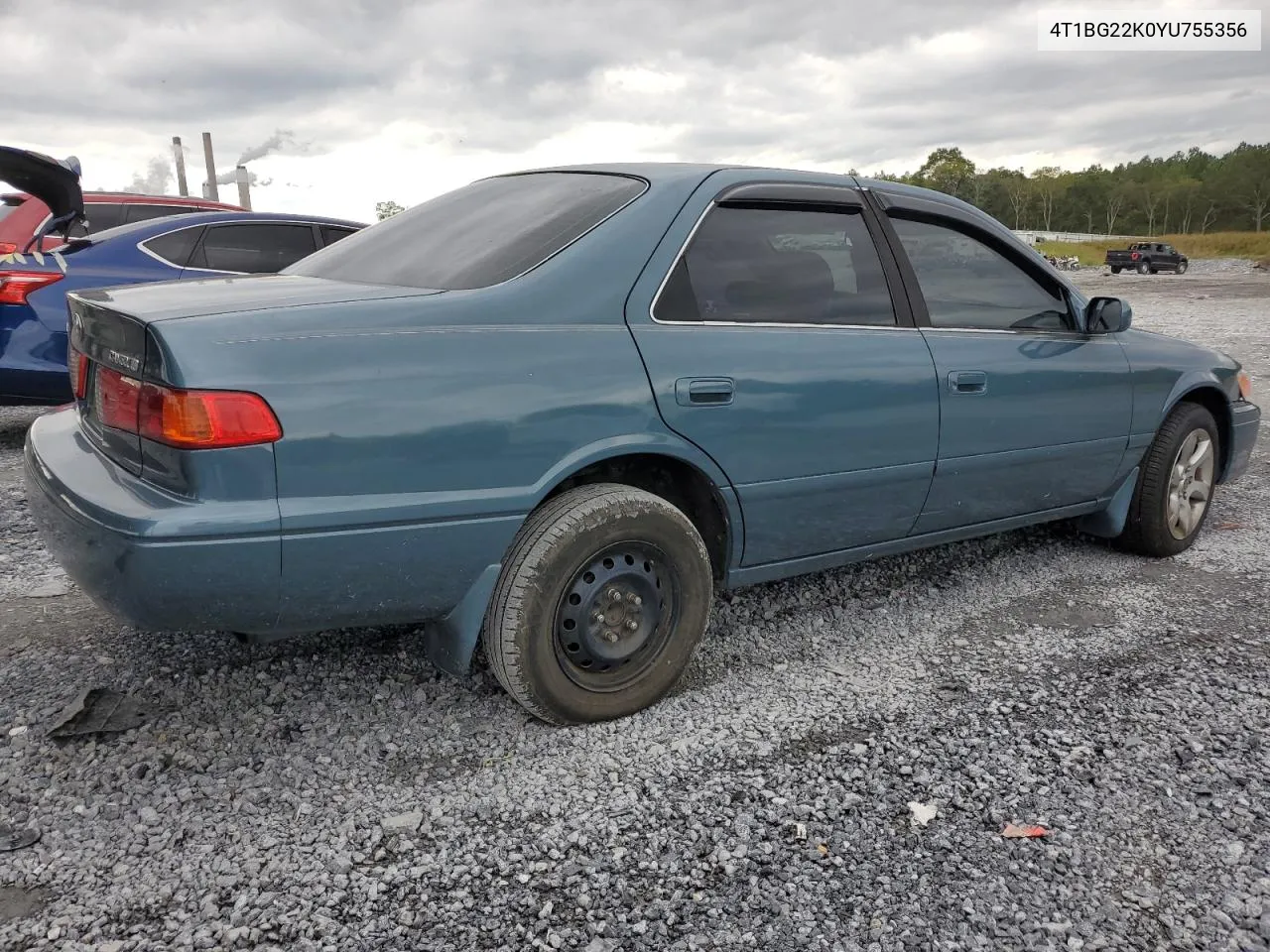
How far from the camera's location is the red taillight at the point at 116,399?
2.34 meters

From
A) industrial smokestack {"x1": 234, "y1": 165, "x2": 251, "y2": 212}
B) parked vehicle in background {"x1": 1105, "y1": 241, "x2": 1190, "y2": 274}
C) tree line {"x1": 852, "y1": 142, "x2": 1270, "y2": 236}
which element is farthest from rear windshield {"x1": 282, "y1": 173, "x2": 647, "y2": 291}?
tree line {"x1": 852, "y1": 142, "x2": 1270, "y2": 236}

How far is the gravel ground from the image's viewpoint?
79.1 inches

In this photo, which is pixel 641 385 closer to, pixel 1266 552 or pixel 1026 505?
pixel 1026 505

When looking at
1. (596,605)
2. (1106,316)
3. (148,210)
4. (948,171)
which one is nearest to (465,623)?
(596,605)

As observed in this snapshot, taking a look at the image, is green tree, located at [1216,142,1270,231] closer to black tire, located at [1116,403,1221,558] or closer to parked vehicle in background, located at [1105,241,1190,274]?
parked vehicle in background, located at [1105,241,1190,274]

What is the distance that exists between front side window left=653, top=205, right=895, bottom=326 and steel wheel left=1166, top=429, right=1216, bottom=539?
6.15ft

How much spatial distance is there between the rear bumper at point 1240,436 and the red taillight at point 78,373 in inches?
179

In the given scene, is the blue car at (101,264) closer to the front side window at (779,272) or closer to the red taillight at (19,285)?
the red taillight at (19,285)

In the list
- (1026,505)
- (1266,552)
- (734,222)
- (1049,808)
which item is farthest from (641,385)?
(1266,552)

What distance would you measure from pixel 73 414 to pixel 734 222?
2.00 m

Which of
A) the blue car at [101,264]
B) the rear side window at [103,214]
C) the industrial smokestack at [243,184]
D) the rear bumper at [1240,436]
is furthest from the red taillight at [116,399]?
the industrial smokestack at [243,184]

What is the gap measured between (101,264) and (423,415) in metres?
4.56

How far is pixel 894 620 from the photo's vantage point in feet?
11.8

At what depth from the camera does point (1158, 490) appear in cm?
420
